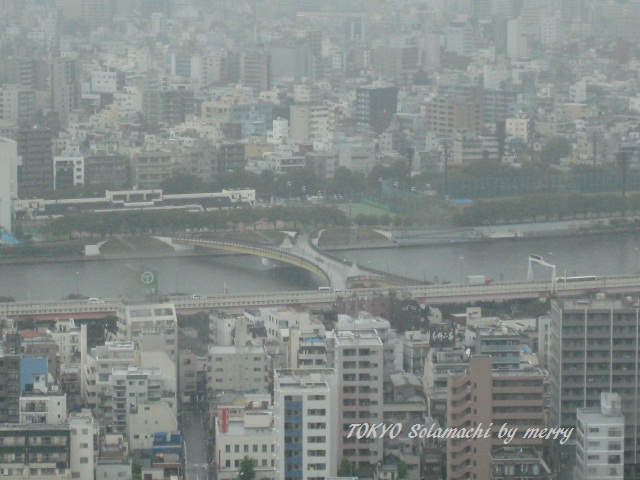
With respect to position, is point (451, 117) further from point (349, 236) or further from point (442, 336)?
point (442, 336)

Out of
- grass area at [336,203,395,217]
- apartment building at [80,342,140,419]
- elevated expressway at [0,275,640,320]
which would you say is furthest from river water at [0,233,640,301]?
apartment building at [80,342,140,419]

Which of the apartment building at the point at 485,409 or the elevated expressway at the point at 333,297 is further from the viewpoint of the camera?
the elevated expressway at the point at 333,297

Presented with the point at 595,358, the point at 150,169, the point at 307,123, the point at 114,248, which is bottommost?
the point at 114,248

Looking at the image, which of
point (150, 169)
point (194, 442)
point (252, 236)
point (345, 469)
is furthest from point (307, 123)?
point (345, 469)

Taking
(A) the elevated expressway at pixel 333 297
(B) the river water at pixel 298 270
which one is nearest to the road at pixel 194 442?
(A) the elevated expressway at pixel 333 297

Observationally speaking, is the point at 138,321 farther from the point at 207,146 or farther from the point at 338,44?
the point at 338,44

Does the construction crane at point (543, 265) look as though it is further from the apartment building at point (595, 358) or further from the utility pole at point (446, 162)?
the apartment building at point (595, 358)

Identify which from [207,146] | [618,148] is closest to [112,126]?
[207,146]

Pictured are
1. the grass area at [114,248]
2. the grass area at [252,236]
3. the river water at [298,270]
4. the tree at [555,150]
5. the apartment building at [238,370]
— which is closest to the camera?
the apartment building at [238,370]
